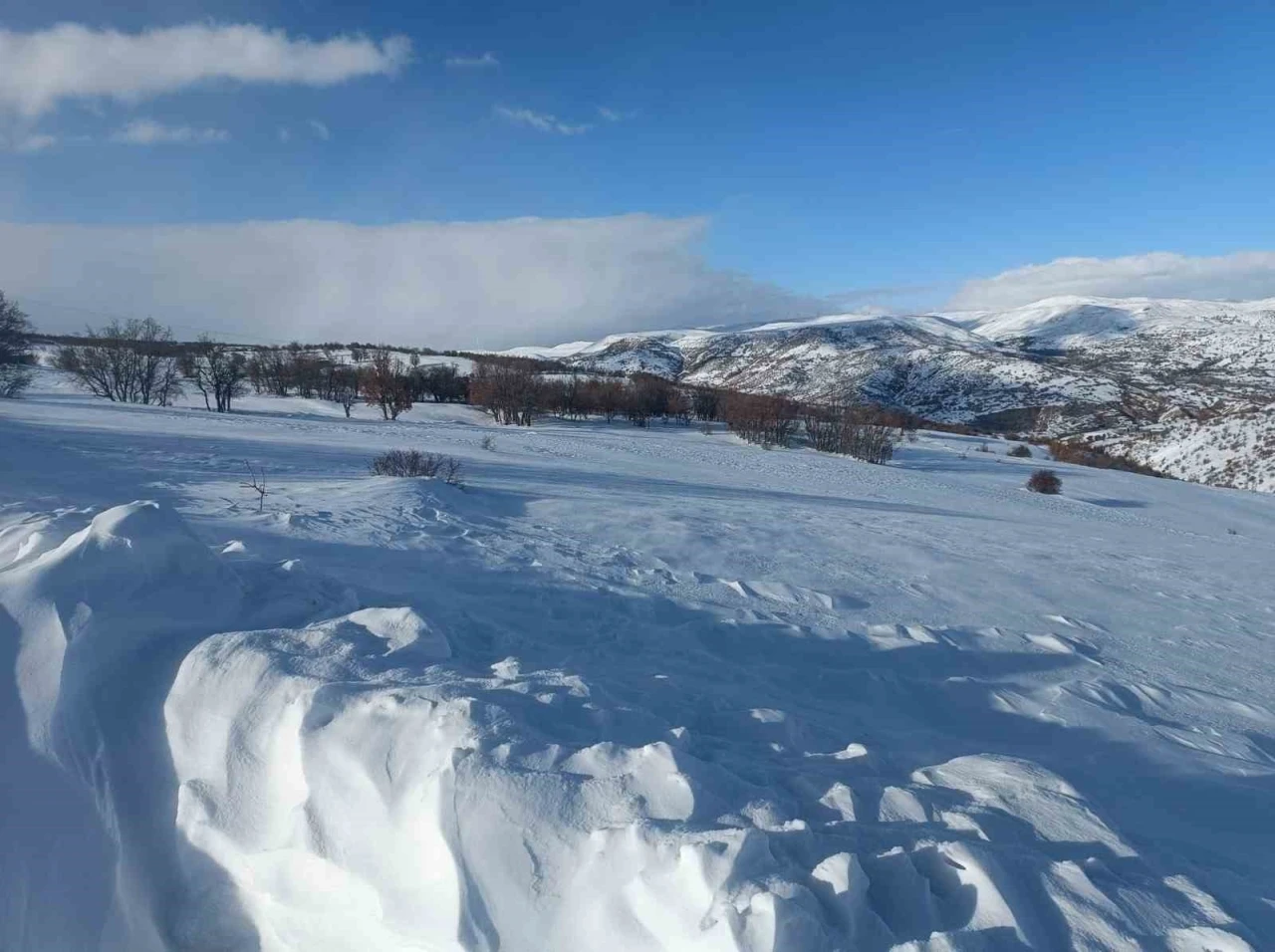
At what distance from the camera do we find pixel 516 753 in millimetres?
2848

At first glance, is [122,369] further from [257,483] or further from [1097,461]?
[1097,461]

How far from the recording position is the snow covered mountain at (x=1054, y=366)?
2036 inches

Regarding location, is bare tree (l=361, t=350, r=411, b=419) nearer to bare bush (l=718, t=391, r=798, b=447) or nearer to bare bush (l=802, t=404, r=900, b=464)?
bare bush (l=718, t=391, r=798, b=447)

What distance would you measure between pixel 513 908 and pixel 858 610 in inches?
231

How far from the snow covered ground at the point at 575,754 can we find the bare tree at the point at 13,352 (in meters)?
28.8

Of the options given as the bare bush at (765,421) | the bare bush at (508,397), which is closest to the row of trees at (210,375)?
the bare bush at (508,397)

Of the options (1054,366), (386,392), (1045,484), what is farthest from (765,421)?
(1054,366)

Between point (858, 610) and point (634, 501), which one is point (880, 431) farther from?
point (858, 610)

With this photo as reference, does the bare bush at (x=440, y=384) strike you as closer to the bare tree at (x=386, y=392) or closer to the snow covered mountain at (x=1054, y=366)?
the bare tree at (x=386, y=392)

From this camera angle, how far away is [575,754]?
2973 mm

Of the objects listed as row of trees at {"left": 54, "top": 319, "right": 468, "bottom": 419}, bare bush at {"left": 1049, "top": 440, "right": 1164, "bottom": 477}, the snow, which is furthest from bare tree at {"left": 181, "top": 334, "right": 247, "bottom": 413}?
the snow

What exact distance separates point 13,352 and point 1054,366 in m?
104

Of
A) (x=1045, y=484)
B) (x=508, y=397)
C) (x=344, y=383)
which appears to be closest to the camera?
(x=1045, y=484)

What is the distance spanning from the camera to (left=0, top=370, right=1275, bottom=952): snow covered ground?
7.90 ft
